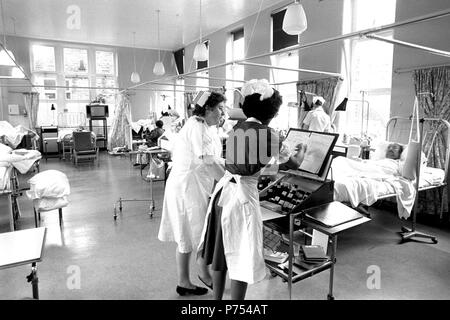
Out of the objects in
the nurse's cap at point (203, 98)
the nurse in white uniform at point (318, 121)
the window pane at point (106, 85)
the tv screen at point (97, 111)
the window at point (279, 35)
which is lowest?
the nurse in white uniform at point (318, 121)

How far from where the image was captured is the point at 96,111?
1093 cm

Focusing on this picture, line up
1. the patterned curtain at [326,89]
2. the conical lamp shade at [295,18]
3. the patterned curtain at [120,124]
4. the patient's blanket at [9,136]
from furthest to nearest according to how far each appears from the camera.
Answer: the patterned curtain at [120,124] → the patient's blanket at [9,136] → the patterned curtain at [326,89] → the conical lamp shade at [295,18]

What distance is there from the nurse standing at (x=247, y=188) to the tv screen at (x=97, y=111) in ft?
33.2

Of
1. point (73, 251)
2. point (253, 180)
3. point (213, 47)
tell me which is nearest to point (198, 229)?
point (253, 180)

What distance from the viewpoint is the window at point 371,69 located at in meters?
5.44

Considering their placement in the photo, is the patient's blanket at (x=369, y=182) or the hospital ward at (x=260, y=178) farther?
the patient's blanket at (x=369, y=182)

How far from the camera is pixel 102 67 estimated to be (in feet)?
39.2

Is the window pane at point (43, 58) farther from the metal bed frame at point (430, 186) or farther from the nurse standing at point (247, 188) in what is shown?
the nurse standing at point (247, 188)

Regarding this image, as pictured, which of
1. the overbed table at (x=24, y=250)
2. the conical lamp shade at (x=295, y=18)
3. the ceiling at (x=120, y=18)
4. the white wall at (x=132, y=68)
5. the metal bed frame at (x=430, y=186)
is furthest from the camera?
the white wall at (x=132, y=68)

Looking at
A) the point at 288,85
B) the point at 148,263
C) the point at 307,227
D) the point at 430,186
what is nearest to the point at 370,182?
the point at 430,186

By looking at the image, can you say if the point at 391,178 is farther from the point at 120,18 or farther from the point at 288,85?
the point at 120,18

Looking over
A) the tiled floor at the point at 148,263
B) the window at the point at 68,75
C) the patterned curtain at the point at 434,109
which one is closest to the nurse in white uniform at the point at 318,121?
the patterned curtain at the point at 434,109
